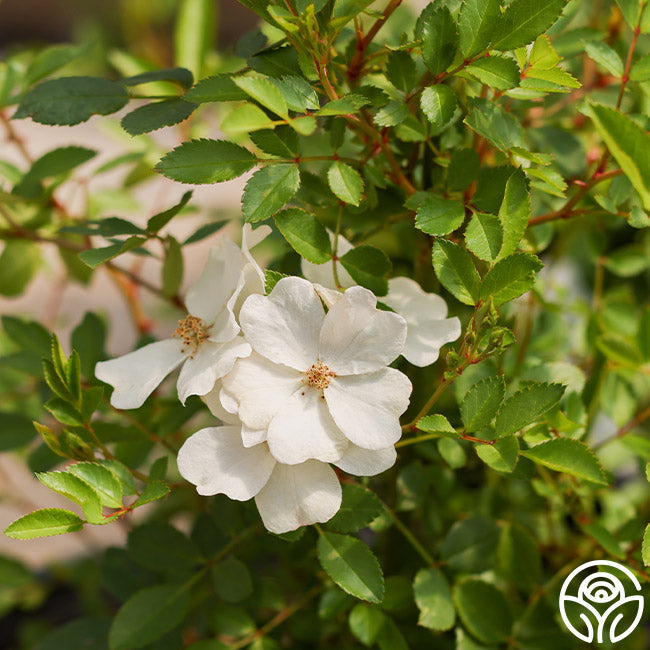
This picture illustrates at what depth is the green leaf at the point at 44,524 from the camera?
41cm

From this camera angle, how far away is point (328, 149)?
0.66 m

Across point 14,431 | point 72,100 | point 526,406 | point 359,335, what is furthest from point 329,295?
point 14,431

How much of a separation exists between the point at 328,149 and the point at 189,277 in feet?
4.44

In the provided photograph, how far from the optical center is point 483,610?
22.3 inches

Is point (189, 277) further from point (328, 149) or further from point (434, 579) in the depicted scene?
point (434, 579)

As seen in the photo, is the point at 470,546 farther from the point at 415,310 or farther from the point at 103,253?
the point at 103,253

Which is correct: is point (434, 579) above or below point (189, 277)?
above

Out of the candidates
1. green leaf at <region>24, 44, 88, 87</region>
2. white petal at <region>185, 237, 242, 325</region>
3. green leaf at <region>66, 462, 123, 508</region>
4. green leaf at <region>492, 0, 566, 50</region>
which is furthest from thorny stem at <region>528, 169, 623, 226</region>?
green leaf at <region>24, 44, 88, 87</region>

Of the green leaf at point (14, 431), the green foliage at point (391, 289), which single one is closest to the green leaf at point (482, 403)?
the green foliage at point (391, 289)

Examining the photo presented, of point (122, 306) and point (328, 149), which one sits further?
point (122, 306)

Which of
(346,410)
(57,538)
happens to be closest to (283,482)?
(346,410)

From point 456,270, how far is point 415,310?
0.06 meters

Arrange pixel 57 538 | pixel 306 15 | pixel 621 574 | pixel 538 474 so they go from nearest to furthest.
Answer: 1. pixel 306 15
2. pixel 621 574
3. pixel 538 474
4. pixel 57 538

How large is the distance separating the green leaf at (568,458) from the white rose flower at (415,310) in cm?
9
